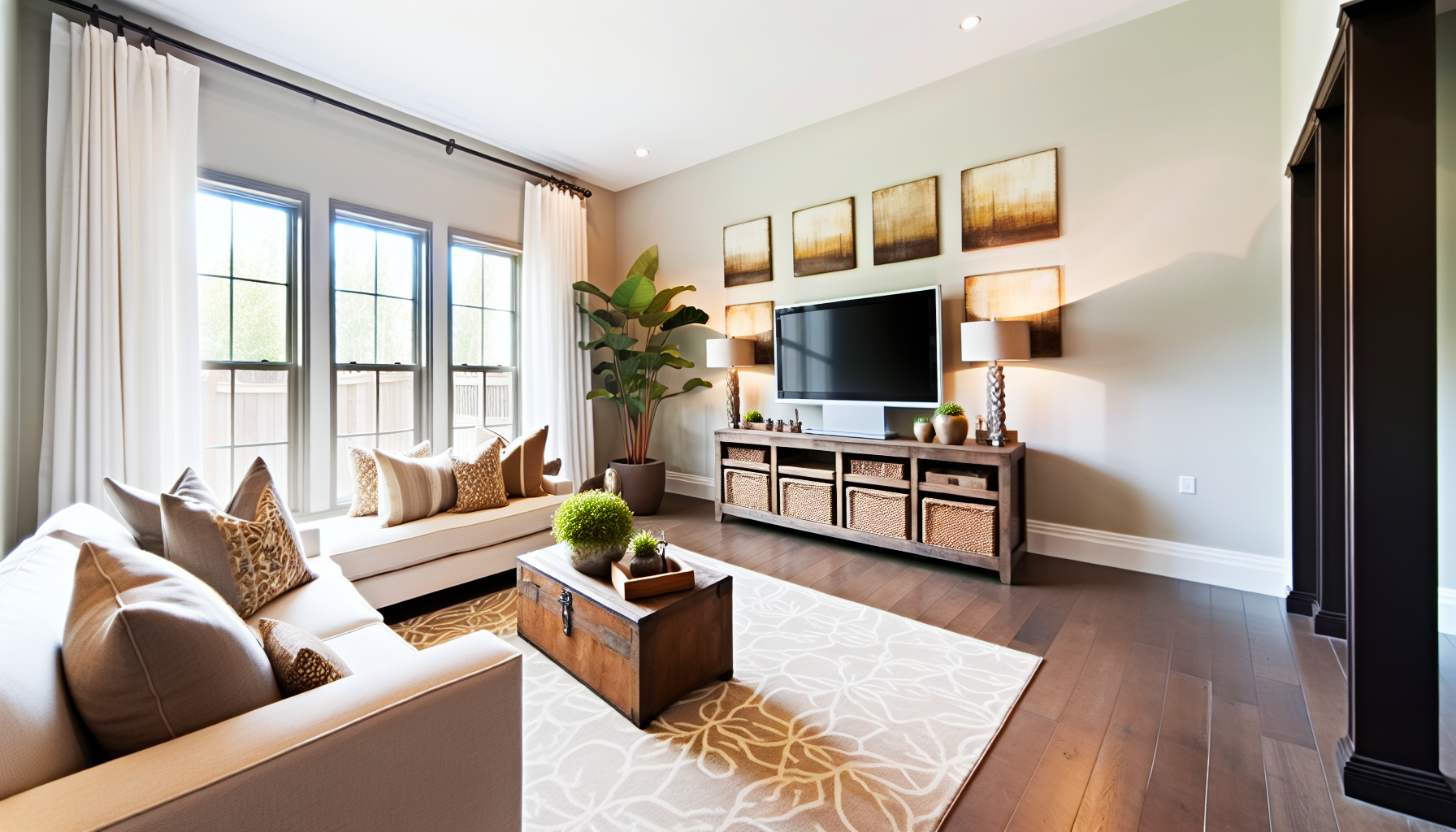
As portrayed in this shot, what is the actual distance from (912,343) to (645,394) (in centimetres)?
233

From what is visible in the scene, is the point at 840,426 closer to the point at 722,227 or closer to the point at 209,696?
the point at 722,227

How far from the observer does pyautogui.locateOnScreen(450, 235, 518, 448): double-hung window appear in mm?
4301

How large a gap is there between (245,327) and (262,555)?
221cm

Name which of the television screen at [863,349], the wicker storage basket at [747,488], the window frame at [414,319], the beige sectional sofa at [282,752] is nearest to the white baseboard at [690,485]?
the wicker storage basket at [747,488]

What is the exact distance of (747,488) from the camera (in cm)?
423

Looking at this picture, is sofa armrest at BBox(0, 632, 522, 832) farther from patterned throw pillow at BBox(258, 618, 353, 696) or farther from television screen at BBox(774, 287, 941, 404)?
television screen at BBox(774, 287, 941, 404)

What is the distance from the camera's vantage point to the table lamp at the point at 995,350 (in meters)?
3.17

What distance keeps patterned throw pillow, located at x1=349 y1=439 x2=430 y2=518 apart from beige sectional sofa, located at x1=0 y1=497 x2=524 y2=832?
69.6 inches

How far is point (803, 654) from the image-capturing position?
2.28m

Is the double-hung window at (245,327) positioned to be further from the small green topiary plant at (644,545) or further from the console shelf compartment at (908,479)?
the console shelf compartment at (908,479)

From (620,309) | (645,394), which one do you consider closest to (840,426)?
(645,394)

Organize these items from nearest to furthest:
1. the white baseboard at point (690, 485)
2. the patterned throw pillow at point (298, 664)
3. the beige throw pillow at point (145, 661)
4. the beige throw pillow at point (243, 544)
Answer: the beige throw pillow at point (145, 661) → the patterned throw pillow at point (298, 664) → the beige throw pillow at point (243, 544) → the white baseboard at point (690, 485)

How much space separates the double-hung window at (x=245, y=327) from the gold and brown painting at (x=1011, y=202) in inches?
163

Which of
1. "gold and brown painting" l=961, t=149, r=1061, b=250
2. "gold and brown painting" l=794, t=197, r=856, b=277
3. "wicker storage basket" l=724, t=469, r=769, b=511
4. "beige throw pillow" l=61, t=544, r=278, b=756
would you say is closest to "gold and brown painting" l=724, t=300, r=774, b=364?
"gold and brown painting" l=794, t=197, r=856, b=277
